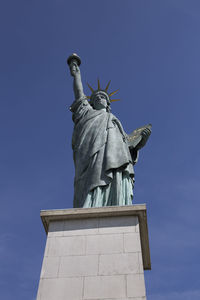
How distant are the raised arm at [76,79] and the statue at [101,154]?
1.3 inches

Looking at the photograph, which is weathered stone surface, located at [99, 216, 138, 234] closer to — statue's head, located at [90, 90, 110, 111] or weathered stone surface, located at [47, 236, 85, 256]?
weathered stone surface, located at [47, 236, 85, 256]

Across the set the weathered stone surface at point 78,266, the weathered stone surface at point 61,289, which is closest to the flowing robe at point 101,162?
the weathered stone surface at point 78,266

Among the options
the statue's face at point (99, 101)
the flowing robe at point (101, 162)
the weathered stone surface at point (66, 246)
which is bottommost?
the weathered stone surface at point (66, 246)

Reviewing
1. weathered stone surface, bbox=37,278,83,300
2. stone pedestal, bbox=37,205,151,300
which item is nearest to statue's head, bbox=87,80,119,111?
stone pedestal, bbox=37,205,151,300

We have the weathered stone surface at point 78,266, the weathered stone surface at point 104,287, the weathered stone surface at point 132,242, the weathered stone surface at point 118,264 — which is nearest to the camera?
the weathered stone surface at point 104,287

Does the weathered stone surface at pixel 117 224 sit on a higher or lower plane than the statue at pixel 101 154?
lower

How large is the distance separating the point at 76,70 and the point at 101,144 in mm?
4204

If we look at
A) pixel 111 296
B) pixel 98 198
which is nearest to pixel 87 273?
pixel 111 296

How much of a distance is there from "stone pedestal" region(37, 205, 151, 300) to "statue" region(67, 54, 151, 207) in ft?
2.97

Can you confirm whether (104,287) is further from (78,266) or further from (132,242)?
(132,242)

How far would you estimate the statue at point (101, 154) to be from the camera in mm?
8586

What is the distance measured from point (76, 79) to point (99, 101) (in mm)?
1131

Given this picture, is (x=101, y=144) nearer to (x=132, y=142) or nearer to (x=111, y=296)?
(x=132, y=142)

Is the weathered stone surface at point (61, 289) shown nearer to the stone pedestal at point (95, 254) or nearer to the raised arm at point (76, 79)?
Answer: the stone pedestal at point (95, 254)
